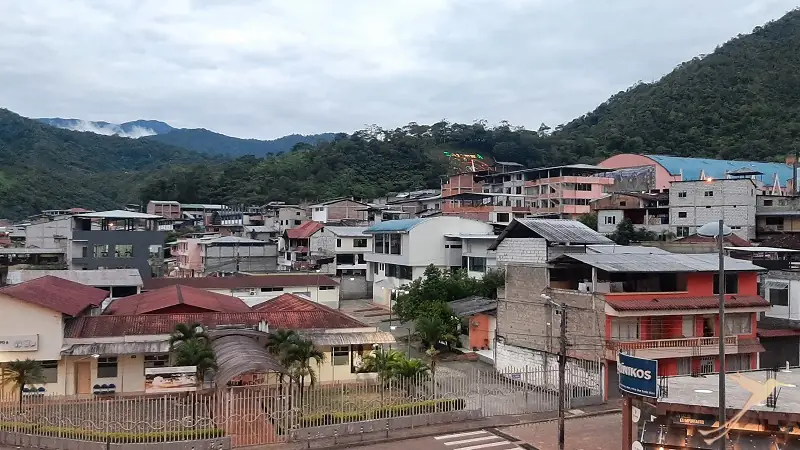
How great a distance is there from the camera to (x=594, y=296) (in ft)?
77.3

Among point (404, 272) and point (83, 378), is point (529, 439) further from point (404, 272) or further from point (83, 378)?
point (404, 272)

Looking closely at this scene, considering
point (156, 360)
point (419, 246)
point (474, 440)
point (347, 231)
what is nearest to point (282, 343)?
point (156, 360)

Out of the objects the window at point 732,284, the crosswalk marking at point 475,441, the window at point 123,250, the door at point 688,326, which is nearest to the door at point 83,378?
the crosswalk marking at point 475,441

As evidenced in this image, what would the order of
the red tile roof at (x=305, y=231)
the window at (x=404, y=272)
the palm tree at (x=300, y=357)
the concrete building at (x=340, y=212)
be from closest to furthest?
1. the palm tree at (x=300, y=357)
2. the window at (x=404, y=272)
3. the red tile roof at (x=305, y=231)
4. the concrete building at (x=340, y=212)

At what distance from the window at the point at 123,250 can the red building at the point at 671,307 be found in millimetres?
31221

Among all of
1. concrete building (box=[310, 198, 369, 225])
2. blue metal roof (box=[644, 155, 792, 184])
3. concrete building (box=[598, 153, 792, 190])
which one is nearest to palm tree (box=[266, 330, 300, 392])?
concrete building (box=[310, 198, 369, 225])

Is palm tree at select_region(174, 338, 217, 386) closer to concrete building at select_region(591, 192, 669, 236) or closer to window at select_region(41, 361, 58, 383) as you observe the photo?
window at select_region(41, 361, 58, 383)

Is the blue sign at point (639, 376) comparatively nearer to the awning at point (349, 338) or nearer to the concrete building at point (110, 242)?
the awning at point (349, 338)

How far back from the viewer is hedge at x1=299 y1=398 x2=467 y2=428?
61.8ft

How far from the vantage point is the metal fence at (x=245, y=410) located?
17391mm

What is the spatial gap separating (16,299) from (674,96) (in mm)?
96115

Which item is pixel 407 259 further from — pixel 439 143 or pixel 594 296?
pixel 439 143

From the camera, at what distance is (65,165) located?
117 meters

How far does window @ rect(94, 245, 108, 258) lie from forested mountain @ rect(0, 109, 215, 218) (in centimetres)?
5177
